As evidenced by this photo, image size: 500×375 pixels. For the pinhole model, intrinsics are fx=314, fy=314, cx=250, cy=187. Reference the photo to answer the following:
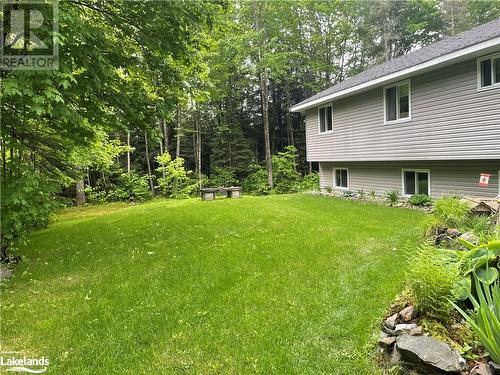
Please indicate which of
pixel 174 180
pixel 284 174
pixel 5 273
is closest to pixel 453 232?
pixel 5 273

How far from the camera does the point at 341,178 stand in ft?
48.8

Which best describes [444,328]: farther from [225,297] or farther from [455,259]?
[225,297]

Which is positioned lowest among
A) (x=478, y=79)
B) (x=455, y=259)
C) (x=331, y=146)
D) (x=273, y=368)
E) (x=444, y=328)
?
(x=273, y=368)

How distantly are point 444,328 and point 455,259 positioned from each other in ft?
2.74

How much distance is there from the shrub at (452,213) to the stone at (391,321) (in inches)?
121

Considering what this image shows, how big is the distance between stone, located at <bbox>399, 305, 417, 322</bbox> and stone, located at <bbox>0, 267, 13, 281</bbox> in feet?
20.1

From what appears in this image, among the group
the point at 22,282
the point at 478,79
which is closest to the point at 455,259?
the point at 22,282

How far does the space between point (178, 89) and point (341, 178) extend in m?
9.59

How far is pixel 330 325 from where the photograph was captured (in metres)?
3.28

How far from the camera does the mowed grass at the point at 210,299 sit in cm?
290

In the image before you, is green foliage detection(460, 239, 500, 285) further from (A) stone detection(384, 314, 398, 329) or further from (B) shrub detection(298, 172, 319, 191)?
(B) shrub detection(298, 172, 319, 191)

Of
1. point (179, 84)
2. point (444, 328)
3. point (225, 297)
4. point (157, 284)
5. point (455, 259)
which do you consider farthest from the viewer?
point (179, 84)

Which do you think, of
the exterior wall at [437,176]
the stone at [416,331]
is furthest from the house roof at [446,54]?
the stone at [416,331]

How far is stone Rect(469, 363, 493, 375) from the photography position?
2161 millimetres
